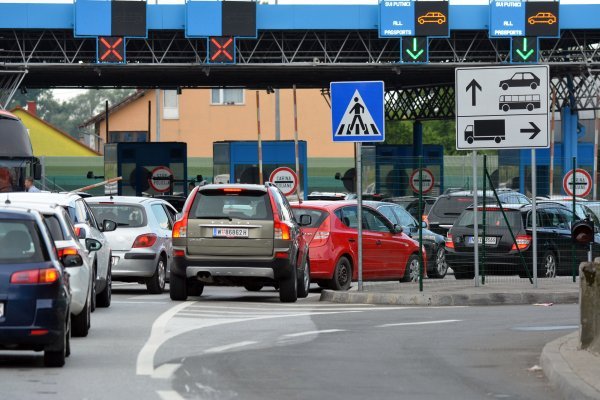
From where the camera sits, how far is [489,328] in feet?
56.0

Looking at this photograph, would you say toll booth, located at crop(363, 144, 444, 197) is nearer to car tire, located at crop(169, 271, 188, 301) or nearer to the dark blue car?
car tire, located at crop(169, 271, 188, 301)

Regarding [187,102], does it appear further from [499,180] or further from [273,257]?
[273,257]

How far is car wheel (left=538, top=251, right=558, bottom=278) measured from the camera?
2781cm

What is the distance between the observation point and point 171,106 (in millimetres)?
103812

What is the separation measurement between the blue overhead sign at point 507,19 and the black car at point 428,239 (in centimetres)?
2522

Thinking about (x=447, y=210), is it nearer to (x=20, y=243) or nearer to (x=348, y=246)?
(x=348, y=246)

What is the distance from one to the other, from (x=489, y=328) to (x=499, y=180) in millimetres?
15670

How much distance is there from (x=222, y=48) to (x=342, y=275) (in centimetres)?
3163

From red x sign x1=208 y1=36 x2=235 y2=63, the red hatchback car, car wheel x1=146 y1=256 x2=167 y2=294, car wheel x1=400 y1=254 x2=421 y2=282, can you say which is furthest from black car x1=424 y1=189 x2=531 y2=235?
red x sign x1=208 y1=36 x2=235 y2=63

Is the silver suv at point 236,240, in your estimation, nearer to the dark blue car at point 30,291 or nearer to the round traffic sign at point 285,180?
the dark blue car at point 30,291

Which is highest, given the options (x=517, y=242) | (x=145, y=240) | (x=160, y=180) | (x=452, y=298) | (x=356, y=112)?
(x=356, y=112)

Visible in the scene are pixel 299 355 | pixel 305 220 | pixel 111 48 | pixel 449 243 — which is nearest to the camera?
pixel 299 355

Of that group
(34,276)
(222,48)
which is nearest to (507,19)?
(222,48)

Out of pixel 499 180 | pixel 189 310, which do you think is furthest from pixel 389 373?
pixel 499 180
